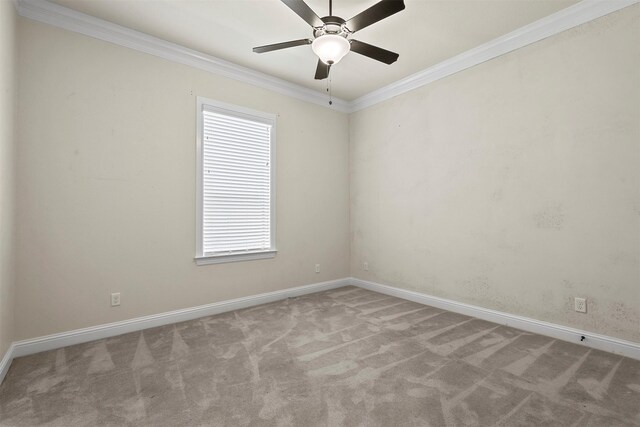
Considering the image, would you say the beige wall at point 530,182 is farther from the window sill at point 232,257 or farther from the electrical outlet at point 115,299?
the electrical outlet at point 115,299

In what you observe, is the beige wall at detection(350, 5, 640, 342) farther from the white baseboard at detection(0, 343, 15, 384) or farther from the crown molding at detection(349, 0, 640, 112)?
the white baseboard at detection(0, 343, 15, 384)

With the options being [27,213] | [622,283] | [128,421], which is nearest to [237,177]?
[27,213]

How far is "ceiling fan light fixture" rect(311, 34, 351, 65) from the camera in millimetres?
2365

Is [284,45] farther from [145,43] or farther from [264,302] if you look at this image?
[264,302]

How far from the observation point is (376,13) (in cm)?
218

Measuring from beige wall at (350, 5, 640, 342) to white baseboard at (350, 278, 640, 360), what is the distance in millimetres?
66

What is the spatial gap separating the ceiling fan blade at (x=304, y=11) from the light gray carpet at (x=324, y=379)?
8.56ft

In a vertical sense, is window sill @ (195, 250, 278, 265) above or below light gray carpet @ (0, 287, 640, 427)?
above

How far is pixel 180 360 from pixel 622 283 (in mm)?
3783

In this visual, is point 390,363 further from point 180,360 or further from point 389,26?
point 389,26

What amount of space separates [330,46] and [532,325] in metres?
3.26

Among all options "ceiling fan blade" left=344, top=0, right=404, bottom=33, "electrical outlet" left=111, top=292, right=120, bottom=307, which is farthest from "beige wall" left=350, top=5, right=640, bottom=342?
"electrical outlet" left=111, top=292, right=120, bottom=307

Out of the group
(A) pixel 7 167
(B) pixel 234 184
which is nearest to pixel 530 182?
(B) pixel 234 184

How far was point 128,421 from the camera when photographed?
180 cm
